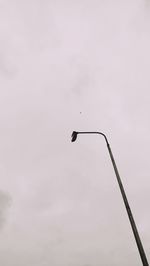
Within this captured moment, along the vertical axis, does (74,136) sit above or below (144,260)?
above

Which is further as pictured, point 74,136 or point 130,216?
point 74,136

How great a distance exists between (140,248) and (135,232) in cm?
69

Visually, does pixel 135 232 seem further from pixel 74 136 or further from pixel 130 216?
pixel 74 136

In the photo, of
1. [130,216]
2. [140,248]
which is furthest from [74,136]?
[140,248]

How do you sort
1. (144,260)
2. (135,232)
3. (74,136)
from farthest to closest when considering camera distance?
(74,136), (135,232), (144,260)

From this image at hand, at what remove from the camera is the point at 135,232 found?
13.2m

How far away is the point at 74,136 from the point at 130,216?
19.5 feet

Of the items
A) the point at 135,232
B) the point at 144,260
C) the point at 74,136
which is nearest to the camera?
the point at 144,260

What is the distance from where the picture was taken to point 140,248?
12.6 meters

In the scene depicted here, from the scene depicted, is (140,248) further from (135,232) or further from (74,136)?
(74,136)

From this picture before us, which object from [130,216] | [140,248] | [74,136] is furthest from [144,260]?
[74,136]

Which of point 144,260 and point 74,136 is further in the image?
point 74,136

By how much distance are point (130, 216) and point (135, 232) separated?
2.85 ft

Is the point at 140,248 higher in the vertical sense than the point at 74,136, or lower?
lower
